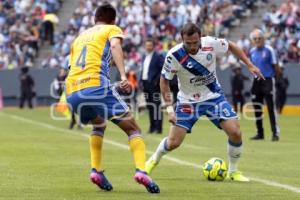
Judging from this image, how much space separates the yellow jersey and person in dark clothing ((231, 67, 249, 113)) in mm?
25477

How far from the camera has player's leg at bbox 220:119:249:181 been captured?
1218cm

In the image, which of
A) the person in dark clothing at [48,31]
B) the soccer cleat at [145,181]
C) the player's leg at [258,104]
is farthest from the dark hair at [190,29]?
the person in dark clothing at [48,31]

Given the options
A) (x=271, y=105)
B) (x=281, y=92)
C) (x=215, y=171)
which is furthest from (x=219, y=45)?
(x=281, y=92)

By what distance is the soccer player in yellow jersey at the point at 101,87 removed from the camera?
1073cm

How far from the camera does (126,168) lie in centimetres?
1389

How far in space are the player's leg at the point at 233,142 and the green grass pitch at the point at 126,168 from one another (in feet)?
0.80

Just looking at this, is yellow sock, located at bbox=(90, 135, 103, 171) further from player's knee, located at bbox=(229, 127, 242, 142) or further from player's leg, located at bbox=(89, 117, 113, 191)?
player's knee, located at bbox=(229, 127, 242, 142)

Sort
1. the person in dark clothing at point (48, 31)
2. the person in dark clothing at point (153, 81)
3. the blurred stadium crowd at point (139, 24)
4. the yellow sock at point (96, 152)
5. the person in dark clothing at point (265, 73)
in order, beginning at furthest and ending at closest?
the person in dark clothing at point (48, 31) → the blurred stadium crowd at point (139, 24) → the person in dark clothing at point (153, 81) → the person in dark clothing at point (265, 73) → the yellow sock at point (96, 152)

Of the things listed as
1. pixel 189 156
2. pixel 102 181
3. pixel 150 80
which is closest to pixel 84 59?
pixel 102 181

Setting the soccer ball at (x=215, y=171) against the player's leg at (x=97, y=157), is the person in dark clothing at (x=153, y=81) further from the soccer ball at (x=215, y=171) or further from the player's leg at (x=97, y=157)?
the player's leg at (x=97, y=157)

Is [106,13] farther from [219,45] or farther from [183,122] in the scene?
[183,122]

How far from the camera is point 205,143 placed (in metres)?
19.8

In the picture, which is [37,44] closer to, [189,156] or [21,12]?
[21,12]

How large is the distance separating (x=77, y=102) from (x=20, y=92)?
3105 centimetres
